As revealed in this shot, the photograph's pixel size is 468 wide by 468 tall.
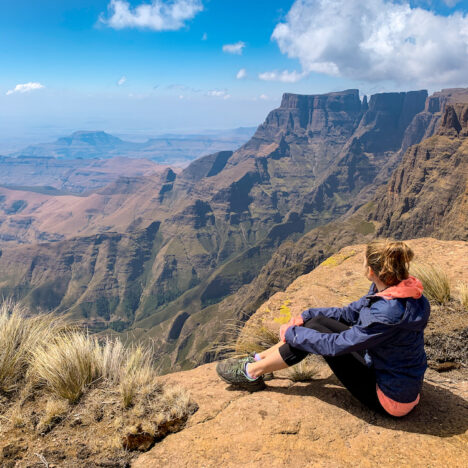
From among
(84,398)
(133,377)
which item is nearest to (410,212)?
(133,377)

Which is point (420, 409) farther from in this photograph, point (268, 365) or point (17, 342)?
point (17, 342)

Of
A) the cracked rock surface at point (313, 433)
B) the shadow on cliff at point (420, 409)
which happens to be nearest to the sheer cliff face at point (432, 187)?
the shadow on cliff at point (420, 409)

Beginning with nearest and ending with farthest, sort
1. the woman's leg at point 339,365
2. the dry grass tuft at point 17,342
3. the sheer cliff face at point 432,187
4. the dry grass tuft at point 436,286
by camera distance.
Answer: the woman's leg at point 339,365, the dry grass tuft at point 17,342, the dry grass tuft at point 436,286, the sheer cliff face at point 432,187

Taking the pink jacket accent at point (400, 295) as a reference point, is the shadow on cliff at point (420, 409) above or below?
A: below

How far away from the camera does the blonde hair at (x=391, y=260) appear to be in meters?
3.59

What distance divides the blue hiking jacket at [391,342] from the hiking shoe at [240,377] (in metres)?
1.25

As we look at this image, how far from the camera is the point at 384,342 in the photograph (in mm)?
3643

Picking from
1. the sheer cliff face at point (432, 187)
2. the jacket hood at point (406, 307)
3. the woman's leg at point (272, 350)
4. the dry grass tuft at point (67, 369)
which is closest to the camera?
the jacket hood at point (406, 307)

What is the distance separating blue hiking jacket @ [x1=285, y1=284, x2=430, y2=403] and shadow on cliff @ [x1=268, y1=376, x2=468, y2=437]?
340mm

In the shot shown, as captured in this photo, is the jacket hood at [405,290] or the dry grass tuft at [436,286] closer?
the jacket hood at [405,290]

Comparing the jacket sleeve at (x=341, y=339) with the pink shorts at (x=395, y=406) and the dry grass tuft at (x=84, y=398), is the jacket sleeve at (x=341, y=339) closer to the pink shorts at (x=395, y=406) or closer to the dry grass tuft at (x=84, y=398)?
the pink shorts at (x=395, y=406)

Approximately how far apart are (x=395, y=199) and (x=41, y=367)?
15748 cm

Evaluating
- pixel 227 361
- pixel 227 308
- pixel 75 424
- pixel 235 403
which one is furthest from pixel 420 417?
pixel 227 308

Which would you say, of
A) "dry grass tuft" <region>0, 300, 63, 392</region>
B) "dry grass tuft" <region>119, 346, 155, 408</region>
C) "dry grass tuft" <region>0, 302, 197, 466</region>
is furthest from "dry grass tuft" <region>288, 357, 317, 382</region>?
"dry grass tuft" <region>0, 300, 63, 392</region>
